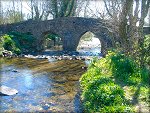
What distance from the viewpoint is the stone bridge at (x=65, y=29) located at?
117ft

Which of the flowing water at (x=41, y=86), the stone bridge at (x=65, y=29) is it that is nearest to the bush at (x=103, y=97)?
the flowing water at (x=41, y=86)

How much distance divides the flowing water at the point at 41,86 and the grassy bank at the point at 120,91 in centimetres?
101

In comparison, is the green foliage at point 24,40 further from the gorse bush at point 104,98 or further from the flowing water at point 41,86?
the gorse bush at point 104,98

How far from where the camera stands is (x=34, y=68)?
22547 millimetres

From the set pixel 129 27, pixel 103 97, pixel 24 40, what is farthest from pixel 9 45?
pixel 103 97

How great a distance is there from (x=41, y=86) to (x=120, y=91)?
632 centimetres

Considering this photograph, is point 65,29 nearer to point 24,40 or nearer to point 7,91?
point 24,40

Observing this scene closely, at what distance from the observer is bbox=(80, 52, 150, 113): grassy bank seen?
1009cm

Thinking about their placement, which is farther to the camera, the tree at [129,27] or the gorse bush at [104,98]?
the tree at [129,27]

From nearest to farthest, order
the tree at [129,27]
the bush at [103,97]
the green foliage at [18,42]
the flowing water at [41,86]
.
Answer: the bush at [103,97] → the flowing water at [41,86] → the tree at [129,27] → the green foliage at [18,42]

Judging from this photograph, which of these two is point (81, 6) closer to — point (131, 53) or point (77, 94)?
point (131, 53)

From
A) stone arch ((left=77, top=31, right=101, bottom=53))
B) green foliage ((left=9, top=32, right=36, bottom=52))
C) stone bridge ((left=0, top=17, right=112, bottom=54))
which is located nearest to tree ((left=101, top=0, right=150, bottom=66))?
stone bridge ((left=0, top=17, right=112, bottom=54))

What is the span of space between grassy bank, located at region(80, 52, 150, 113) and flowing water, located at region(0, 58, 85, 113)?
3.30ft

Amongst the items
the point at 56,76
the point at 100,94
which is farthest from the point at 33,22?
the point at 100,94
